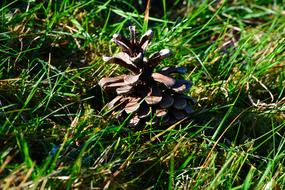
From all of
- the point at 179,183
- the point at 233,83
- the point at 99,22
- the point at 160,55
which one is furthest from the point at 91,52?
the point at 179,183

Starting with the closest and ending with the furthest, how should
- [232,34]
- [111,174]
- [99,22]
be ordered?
→ 1. [111,174]
2. [99,22]
3. [232,34]

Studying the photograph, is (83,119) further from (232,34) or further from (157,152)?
(232,34)

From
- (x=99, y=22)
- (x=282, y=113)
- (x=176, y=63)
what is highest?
(x=99, y=22)

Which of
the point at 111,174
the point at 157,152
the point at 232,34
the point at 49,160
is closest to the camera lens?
the point at 49,160

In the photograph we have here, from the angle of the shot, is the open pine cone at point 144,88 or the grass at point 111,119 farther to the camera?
the open pine cone at point 144,88
